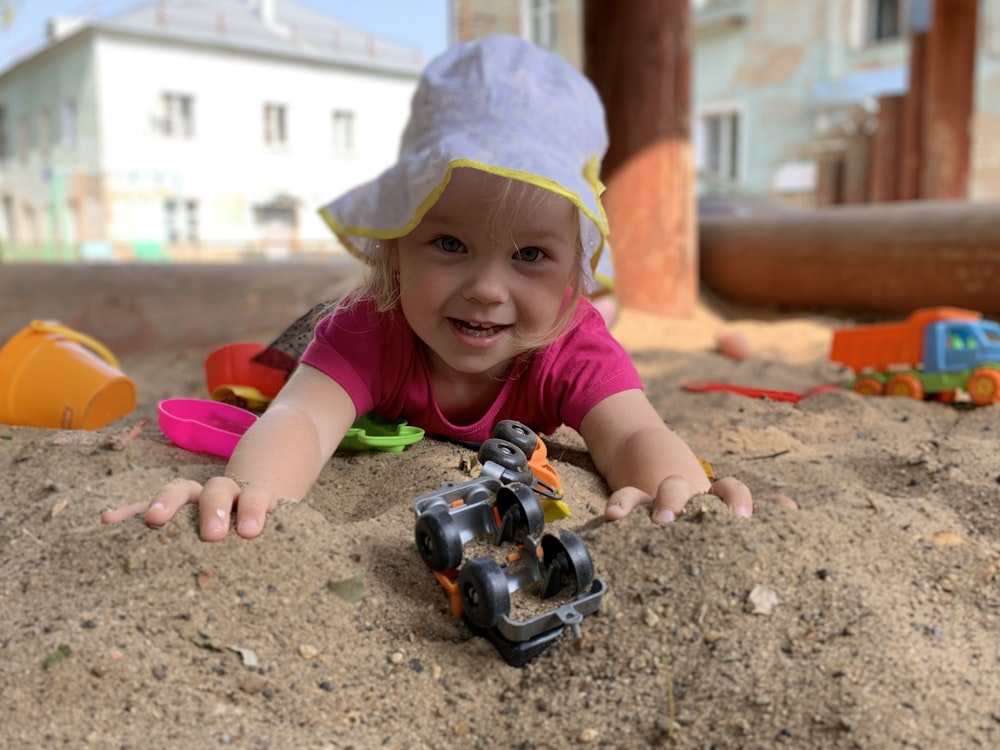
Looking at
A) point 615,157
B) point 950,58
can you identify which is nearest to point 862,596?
point 615,157

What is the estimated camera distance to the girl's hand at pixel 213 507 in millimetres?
1123

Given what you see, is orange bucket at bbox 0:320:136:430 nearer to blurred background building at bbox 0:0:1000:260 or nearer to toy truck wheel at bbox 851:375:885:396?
toy truck wheel at bbox 851:375:885:396

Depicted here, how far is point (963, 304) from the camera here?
371cm

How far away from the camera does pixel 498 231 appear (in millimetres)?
1376

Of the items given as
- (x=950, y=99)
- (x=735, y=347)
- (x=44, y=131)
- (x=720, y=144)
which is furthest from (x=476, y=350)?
(x=44, y=131)

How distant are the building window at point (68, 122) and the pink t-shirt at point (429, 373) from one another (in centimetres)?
1826

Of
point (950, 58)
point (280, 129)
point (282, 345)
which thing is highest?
point (280, 129)

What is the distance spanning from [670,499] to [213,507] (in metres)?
0.63

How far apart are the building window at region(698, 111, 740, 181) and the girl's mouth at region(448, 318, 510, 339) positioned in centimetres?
1434

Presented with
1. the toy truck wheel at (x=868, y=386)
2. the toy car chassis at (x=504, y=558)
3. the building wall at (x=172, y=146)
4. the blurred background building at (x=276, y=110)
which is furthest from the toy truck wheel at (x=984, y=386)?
the building wall at (x=172, y=146)

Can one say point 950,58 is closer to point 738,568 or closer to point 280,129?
point 738,568

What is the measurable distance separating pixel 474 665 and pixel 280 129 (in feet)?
64.2

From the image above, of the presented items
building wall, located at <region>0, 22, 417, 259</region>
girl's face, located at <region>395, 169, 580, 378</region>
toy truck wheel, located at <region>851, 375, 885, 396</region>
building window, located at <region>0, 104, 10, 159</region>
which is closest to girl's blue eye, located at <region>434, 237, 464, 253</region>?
girl's face, located at <region>395, 169, 580, 378</region>

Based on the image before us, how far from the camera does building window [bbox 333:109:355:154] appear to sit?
782 inches
